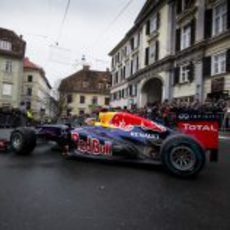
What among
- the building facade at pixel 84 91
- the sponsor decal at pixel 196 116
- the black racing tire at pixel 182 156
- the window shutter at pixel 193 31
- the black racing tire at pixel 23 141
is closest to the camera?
the black racing tire at pixel 182 156

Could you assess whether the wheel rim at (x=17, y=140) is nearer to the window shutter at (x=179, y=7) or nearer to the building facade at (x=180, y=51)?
the building facade at (x=180, y=51)

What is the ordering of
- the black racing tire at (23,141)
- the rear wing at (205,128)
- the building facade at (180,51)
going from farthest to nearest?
the building facade at (180,51) < the black racing tire at (23,141) < the rear wing at (205,128)

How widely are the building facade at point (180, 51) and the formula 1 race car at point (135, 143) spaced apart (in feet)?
43.6

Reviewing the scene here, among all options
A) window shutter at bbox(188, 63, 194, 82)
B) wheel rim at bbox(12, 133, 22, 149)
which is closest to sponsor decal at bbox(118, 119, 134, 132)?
wheel rim at bbox(12, 133, 22, 149)

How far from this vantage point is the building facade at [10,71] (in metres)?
44.9

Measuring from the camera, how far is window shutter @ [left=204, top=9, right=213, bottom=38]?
19609mm

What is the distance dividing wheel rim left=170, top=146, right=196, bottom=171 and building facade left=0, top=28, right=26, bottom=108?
43.6 meters

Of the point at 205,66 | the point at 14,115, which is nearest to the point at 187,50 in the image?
the point at 205,66

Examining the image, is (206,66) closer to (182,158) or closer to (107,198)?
(182,158)

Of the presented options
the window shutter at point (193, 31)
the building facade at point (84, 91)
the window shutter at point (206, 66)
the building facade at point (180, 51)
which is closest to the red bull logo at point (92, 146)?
the building facade at point (180, 51)

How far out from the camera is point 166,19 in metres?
25.5

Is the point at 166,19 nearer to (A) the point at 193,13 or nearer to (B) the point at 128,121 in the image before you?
(A) the point at 193,13

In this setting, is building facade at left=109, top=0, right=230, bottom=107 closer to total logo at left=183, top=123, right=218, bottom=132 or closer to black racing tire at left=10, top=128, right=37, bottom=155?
total logo at left=183, top=123, right=218, bottom=132

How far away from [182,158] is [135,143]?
1.05 metres
